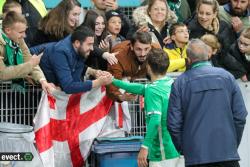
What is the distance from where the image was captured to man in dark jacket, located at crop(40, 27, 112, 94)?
11297 millimetres

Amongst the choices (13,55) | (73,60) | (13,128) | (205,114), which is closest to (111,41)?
(73,60)

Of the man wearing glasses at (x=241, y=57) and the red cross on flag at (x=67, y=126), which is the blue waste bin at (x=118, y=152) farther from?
the man wearing glasses at (x=241, y=57)

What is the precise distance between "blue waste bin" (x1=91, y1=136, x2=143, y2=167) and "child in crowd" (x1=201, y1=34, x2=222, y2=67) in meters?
1.99

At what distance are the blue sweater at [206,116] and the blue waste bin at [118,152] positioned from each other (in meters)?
1.45

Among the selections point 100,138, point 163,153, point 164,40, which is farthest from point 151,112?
point 164,40

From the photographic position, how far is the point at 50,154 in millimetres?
11531

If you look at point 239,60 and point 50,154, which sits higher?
point 239,60

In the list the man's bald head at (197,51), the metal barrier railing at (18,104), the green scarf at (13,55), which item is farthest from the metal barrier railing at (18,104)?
the man's bald head at (197,51)

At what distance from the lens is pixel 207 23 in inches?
522

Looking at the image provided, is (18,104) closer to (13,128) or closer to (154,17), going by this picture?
(13,128)

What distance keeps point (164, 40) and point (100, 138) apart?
1957 mm

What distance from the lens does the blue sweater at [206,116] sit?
966 cm

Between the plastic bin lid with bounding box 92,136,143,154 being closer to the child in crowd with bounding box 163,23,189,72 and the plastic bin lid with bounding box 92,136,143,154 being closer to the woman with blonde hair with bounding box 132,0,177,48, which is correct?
the child in crowd with bounding box 163,23,189,72

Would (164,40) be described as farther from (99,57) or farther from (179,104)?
(179,104)
